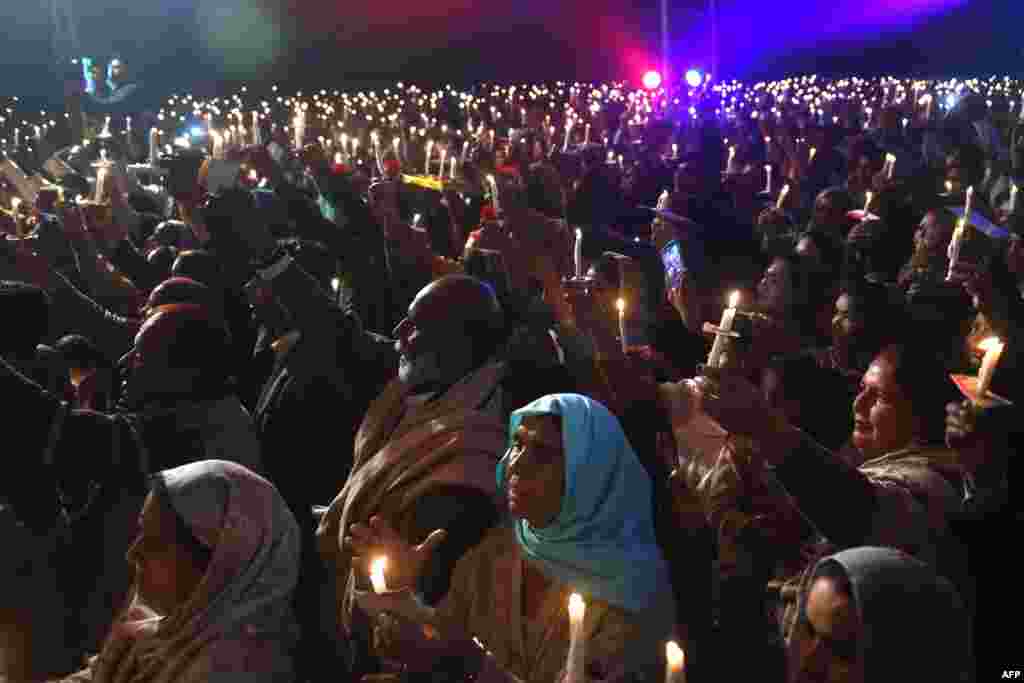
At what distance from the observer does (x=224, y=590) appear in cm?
235

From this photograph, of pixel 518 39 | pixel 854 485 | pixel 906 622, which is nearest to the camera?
pixel 906 622

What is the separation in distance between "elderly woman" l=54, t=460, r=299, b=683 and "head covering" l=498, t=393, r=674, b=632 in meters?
0.59

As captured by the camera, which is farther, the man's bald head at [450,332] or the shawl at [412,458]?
the man's bald head at [450,332]

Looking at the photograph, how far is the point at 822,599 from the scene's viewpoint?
5.83 ft

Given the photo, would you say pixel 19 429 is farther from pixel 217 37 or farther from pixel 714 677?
pixel 217 37

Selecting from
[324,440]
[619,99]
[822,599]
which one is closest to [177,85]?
[619,99]

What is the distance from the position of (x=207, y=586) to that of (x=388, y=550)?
1.54ft

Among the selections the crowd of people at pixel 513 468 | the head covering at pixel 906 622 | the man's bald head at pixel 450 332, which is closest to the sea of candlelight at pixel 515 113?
the crowd of people at pixel 513 468

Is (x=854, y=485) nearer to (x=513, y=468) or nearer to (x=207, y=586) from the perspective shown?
(x=513, y=468)

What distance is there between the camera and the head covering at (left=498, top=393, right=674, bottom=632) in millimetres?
2371

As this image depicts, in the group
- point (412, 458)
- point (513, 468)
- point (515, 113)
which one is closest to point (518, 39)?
point (515, 113)

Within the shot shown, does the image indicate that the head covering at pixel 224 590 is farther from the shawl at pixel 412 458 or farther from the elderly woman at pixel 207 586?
the shawl at pixel 412 458

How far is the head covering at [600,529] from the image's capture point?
7.78 feet

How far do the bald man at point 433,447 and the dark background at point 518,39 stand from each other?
26.2m
